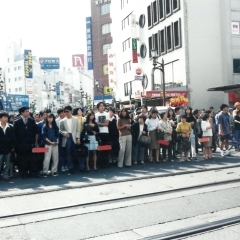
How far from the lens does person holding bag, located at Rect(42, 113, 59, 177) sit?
33.0 ft

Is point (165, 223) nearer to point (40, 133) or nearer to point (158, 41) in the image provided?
point (40, 133)

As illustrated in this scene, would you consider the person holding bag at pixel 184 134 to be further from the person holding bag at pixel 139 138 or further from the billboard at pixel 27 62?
the billboard at pixel 27 62

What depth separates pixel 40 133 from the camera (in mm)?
10398

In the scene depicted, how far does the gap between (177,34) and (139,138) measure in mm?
21715

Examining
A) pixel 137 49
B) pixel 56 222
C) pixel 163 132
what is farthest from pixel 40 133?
pixel 137 49

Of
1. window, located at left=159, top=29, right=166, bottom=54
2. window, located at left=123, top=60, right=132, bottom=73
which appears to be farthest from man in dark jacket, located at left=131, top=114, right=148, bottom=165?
window, located at left=123, top=60, right=132, bottom=73

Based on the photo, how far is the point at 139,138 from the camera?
11508mm

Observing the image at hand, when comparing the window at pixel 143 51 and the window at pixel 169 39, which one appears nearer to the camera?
the window at pixel 169 39

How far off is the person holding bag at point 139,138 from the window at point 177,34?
2024 cm

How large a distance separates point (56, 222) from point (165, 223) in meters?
1.70

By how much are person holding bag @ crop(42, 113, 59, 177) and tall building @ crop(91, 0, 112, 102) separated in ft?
171

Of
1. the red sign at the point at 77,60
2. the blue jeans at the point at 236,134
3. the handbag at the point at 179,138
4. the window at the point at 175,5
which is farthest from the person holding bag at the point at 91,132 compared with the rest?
the red sign at the point at 77,60

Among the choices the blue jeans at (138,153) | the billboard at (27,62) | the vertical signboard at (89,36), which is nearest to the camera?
the blue jeans at (138,153)

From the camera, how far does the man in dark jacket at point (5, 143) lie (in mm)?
9484
